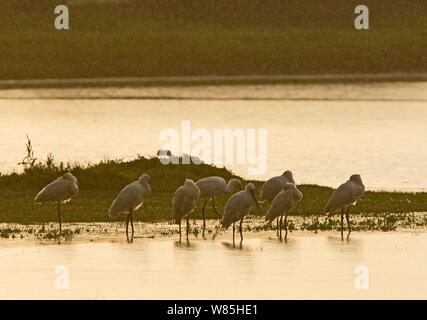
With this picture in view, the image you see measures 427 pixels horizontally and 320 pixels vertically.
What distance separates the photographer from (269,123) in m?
92.2

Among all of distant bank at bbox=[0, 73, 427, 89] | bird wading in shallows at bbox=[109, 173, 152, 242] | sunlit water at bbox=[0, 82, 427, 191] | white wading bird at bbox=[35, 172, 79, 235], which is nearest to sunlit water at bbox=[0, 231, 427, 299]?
bird wading in shallows at bbox=[109, 173, 152, 242]

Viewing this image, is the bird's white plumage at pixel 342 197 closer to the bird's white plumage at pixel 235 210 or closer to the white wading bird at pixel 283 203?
the white wading bird at pixel 283 203

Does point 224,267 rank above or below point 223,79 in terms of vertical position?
below

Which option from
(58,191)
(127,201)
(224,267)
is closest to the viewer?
(224,267)

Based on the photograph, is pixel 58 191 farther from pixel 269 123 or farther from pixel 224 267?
pixel 269 123

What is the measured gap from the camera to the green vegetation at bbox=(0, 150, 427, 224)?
98.7 feet

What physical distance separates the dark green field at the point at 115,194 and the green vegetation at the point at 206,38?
107292mm

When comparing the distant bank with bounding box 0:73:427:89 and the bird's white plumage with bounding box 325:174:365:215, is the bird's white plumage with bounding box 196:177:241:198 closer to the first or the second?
the bird's white plumage with bounding box 325:174:365:215

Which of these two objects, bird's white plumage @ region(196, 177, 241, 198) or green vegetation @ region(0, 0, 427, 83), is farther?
green vegetation @ region(0, 0, 427, 83)

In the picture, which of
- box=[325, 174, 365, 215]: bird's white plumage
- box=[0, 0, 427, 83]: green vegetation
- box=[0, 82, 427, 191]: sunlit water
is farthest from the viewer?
box=[0, 0, 427, 83]: green vegetation

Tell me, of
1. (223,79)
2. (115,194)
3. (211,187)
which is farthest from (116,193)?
(223,79)

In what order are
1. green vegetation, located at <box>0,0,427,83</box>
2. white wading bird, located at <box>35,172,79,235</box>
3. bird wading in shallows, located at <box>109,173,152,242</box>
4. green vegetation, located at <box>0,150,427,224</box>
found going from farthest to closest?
green vegetation, located at <box>0,0,427,83</box>, green vegetation, located at <box>0,150,427,224</box>, white wading bird, located at <box>35,172,79,235</box>, bird wading in shallows, located at <box>109,173,152,242</box>

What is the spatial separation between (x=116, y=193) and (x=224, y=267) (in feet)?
43.4
